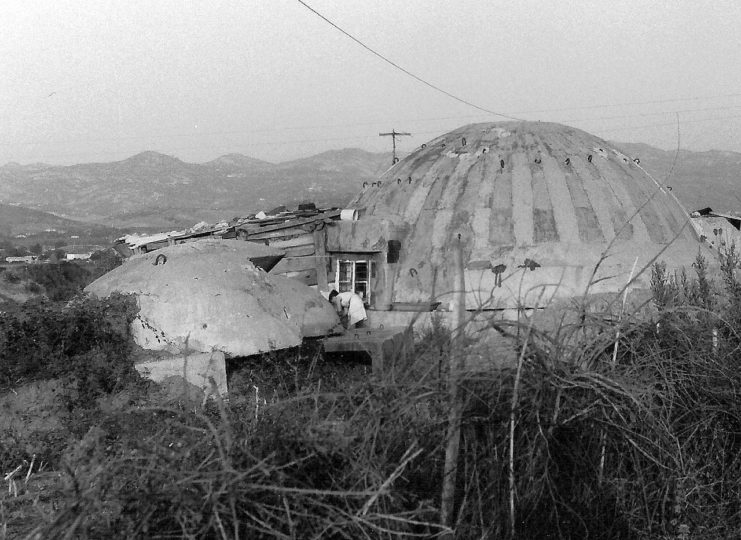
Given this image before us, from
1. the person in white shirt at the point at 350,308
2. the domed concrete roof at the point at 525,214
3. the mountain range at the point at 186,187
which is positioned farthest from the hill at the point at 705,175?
the person in white shirt at the point at 350,308

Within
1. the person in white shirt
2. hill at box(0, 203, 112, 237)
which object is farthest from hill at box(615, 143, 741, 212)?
the person in white shirt

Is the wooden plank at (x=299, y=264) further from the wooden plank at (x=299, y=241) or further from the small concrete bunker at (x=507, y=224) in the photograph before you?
the small concrete bunker at (x=507, y=224)

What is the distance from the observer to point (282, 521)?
3451mm

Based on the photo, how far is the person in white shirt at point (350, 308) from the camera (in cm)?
1755

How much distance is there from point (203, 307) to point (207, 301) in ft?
0.47

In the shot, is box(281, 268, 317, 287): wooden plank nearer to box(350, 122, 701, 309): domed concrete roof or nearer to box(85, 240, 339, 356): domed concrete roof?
box(350, 122, 701, 309): domed concrete roof

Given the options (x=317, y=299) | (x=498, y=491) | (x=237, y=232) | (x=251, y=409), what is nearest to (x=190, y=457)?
(x=251, y=409)

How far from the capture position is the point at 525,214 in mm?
18359

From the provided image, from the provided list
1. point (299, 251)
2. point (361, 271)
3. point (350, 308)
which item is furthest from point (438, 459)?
point (299, 251)

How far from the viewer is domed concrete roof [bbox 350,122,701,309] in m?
17.6

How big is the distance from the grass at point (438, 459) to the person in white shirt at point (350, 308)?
11.7m

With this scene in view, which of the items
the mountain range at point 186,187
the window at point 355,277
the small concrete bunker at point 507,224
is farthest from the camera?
the mountain range at point 186,187

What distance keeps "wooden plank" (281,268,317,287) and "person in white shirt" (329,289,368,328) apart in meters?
1.37

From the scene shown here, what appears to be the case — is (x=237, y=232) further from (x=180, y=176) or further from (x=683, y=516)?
(x=180, y=176)
